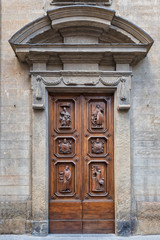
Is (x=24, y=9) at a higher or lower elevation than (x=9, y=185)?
higher

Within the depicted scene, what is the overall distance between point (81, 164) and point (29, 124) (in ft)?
4.41

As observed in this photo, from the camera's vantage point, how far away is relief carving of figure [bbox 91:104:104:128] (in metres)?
5.80

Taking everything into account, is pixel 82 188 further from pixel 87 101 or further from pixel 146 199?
pixel 87 101

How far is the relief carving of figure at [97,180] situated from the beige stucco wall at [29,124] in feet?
2.13

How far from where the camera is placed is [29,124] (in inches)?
225

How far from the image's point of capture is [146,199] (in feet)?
18.5

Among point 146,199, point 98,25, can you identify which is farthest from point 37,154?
point 98,25

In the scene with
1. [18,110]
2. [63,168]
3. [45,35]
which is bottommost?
[63,168]

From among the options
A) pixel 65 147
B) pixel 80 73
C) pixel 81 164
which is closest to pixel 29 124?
pixel 65 147

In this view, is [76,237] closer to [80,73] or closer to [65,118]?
[65,118]

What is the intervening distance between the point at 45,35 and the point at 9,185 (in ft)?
10.2

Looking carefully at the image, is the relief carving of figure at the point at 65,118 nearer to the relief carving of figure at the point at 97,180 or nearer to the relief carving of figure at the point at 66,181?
the relief carving of figure at the point at 66,181

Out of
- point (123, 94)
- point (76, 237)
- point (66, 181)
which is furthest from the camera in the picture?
point (66, 181)

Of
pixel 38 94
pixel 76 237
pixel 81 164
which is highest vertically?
pixel 38 94
